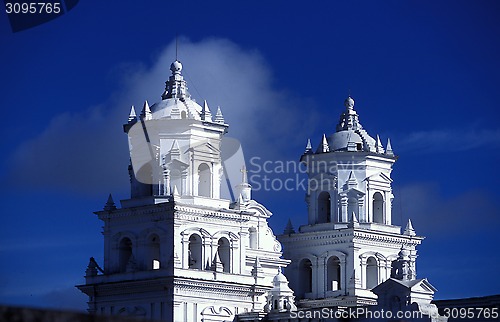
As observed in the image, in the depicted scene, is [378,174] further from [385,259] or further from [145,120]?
[145,120]

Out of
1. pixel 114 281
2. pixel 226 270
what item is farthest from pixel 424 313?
pixel 114 281

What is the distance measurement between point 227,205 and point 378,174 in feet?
30.5

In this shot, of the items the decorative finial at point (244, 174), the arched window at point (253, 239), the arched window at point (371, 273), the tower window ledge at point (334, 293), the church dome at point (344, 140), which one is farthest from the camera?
the church dome at point (344, 140)

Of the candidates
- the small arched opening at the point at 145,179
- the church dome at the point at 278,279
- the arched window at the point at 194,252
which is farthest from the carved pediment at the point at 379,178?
the small arched opening at the point at 145,179

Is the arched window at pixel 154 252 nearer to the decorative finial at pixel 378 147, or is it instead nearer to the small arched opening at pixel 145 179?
the small arched opening at pixel 145 179

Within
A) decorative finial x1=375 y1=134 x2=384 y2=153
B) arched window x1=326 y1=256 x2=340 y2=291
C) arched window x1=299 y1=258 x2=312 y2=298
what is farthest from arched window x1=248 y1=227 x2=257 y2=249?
decorative finial x1=375 y1=134 x2=384 y2=153

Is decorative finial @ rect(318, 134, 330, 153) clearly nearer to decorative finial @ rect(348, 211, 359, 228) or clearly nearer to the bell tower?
decorative finial @ rect(348, 211, 359, 228)

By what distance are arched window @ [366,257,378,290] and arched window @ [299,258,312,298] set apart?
3.02m

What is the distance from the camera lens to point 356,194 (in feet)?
212

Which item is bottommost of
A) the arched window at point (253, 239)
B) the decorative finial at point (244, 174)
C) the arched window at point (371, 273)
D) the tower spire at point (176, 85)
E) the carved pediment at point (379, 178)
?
the arched window at point (371, 273)

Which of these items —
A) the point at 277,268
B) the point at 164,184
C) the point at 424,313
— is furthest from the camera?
the point at 277,268

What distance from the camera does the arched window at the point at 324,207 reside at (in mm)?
66000

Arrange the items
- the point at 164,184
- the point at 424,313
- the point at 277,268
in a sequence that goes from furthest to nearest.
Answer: the point at 277,268, the point at 164,184, the point at 424,313

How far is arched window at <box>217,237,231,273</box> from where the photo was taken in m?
59.1
